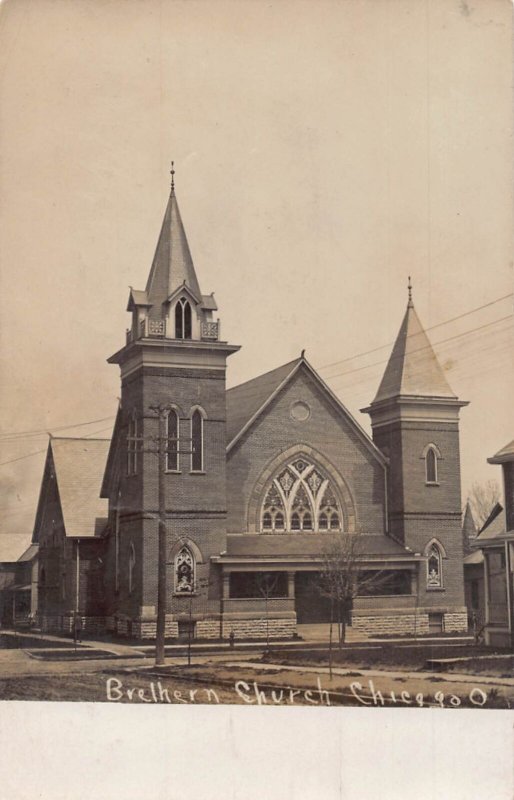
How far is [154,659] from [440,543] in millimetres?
4876

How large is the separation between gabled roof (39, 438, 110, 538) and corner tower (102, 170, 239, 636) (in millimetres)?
211

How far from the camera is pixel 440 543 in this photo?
17.8 metres

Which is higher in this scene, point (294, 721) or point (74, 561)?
point (74, 561)

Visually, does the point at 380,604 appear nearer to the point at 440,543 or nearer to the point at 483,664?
the point at 440,543

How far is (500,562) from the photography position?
16.9m

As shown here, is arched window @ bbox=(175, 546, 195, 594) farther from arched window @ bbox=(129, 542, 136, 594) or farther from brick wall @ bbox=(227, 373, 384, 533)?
brick wall @ bbox=(227, 373, 384, 533)

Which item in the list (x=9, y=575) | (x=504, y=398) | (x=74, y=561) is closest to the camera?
(x=504, y=398)

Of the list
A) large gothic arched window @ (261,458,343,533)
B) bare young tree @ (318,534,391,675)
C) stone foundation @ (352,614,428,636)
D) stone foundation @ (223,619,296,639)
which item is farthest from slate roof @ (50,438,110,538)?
stone foundation @ (352,614,428,636)

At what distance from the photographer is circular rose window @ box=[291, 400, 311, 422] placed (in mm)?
18953

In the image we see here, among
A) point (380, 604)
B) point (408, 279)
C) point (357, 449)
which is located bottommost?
point (380, 604)

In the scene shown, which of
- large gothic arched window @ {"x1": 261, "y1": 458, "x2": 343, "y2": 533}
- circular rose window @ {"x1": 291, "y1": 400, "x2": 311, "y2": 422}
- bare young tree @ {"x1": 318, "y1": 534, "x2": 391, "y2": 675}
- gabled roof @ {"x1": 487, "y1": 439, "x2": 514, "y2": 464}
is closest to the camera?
gabled roof @ {"x1": 487, "y1": 439, "x2": 514, "y2": 464}

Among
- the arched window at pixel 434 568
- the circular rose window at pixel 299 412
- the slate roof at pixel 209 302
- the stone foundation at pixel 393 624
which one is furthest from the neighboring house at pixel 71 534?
the arched window at pixel 434 568

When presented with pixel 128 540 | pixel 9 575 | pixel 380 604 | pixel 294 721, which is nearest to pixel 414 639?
pixel 380 604

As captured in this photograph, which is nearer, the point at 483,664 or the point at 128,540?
the point at 483,664
